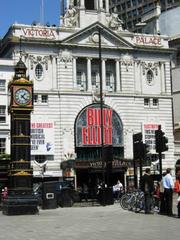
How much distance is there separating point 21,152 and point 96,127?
34.3 metres

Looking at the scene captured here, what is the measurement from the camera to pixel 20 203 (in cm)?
2617

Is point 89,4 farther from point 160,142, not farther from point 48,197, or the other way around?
point 160,142

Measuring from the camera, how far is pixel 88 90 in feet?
205

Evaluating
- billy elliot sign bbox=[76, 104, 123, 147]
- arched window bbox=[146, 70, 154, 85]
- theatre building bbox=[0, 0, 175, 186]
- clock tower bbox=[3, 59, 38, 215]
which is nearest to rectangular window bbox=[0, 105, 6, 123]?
theatre building bbox=[0, 0, 175, 186]

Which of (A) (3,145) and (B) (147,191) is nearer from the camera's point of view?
(B) (147,191)

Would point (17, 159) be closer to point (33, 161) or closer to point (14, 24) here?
point (33, 161)

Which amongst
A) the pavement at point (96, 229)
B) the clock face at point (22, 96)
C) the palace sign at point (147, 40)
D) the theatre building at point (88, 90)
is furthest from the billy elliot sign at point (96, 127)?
the pavement at point (96, 229)

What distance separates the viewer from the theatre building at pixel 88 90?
59375 millimetres

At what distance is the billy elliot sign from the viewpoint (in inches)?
2399

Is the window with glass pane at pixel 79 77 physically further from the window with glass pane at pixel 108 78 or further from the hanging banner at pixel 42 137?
the hanging banner at pixel 42 137

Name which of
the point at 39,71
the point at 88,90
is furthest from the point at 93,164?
the point at 39,71

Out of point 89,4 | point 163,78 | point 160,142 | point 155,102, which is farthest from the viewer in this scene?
point 89,4

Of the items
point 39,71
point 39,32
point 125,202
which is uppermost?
point 39,32

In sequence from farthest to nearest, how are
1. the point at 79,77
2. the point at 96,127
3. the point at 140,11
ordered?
the point at 140,11 → the point at 79,77 → the point at 96,127
